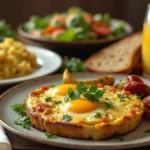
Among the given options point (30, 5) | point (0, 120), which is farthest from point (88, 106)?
point (30, 5)

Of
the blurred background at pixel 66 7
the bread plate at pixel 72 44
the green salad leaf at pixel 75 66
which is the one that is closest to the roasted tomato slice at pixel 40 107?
the green salad leaf at pixel 75 66

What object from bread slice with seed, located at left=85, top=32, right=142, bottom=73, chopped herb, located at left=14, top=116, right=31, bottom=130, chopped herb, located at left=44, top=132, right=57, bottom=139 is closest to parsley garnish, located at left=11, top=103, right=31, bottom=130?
chopped herb, located at left=14, top=116, right=31, bottom=130

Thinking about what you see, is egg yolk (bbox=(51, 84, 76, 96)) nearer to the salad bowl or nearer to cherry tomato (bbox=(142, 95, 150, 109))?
cherry tomato (bbox=(142, 95, 150, 109))

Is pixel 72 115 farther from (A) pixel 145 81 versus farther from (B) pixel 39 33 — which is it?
(B) pixel 39 33

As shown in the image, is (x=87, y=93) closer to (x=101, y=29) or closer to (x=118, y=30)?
(x=101, y=29)

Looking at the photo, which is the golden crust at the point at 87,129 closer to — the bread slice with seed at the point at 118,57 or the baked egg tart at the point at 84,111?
the baked egg tart at the point at 84,111

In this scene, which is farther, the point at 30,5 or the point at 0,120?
the point at 30,5
